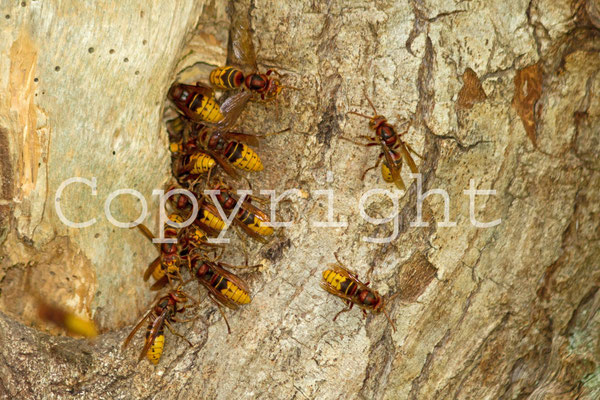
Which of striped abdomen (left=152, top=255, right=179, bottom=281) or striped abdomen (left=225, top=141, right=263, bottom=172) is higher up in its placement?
striped abdomen (left=225, top=141, right=263, bottom=172)

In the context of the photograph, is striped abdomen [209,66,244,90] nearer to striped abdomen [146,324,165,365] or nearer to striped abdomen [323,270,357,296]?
striped abdomen [323,270,357,296]

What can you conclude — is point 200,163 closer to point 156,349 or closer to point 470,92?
point 156,349

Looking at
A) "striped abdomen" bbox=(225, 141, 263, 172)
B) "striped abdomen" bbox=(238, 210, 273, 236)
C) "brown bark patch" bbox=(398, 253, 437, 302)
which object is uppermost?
"striped abdomen" bbox=(225, 141, 263, 172)

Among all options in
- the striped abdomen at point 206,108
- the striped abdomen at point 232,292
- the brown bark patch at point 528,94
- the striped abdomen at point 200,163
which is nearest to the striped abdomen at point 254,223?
the striped abdomen at point 232,292

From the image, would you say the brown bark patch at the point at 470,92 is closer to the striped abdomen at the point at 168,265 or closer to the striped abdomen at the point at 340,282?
the striped abdomen at the point at 340,282

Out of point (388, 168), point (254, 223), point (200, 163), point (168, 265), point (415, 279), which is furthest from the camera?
point (200, 163)

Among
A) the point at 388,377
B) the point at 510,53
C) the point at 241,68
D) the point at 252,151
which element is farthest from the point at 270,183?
the point at 510,53

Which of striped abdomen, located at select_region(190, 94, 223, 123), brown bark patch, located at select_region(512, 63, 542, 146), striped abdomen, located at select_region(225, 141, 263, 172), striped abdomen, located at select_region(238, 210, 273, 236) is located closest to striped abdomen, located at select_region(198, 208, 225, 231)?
striped abdomen, located at select_region(238, 210, 273, 236)

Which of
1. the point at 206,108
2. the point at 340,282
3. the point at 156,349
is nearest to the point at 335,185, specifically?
the point at 340,282
